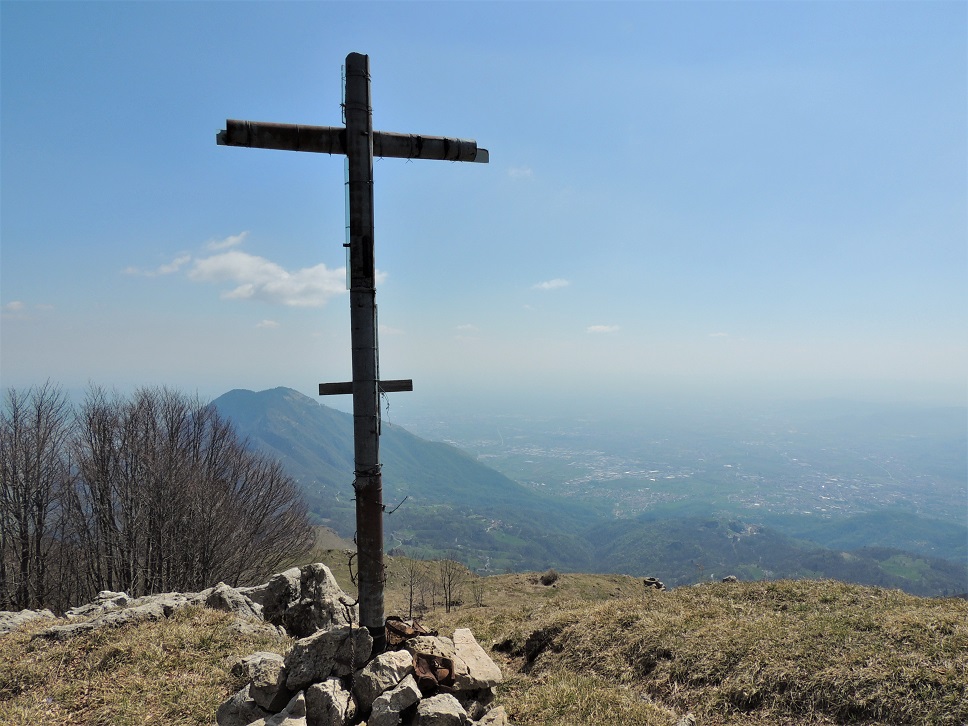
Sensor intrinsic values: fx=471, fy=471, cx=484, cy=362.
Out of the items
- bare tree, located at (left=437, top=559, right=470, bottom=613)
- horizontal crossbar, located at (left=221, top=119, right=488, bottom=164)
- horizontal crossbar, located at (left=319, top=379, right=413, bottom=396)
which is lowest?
bare tree, located at (left=437, top=559, right=470, bottom=613)

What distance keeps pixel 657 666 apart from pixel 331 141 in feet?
33.5

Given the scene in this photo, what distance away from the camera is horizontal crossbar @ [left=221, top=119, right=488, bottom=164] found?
6.85 meters

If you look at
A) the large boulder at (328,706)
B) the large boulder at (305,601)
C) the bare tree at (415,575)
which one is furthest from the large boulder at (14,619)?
the bare tree at (415,575)

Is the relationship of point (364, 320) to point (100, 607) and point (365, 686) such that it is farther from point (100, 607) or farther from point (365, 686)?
point (100, 607)

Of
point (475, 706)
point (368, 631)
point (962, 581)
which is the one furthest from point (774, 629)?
point (962, 581)

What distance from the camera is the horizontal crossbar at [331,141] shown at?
6.85m

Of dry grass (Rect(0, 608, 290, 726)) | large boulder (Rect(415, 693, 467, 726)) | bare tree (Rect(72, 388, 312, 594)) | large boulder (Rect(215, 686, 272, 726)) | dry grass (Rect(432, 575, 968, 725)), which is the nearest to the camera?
large boulder (Rect(415, 693, 467, 726))

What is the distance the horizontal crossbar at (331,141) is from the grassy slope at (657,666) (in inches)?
347

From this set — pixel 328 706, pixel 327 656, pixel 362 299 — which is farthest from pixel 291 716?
pixel 362 299

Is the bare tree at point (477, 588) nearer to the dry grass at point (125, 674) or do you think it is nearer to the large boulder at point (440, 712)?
the dry grass at point (125, 674)

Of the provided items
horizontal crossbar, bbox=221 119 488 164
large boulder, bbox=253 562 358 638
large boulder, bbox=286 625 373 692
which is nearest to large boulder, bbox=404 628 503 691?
large boulder, bbox=286 625 373 692

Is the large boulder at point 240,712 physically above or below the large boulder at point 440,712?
below

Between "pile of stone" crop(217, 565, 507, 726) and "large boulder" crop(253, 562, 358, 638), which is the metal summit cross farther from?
"large boulder" crop(253, 562, 358, 638)

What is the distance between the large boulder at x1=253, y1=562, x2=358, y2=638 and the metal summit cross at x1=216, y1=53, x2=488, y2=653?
4.98 metres
